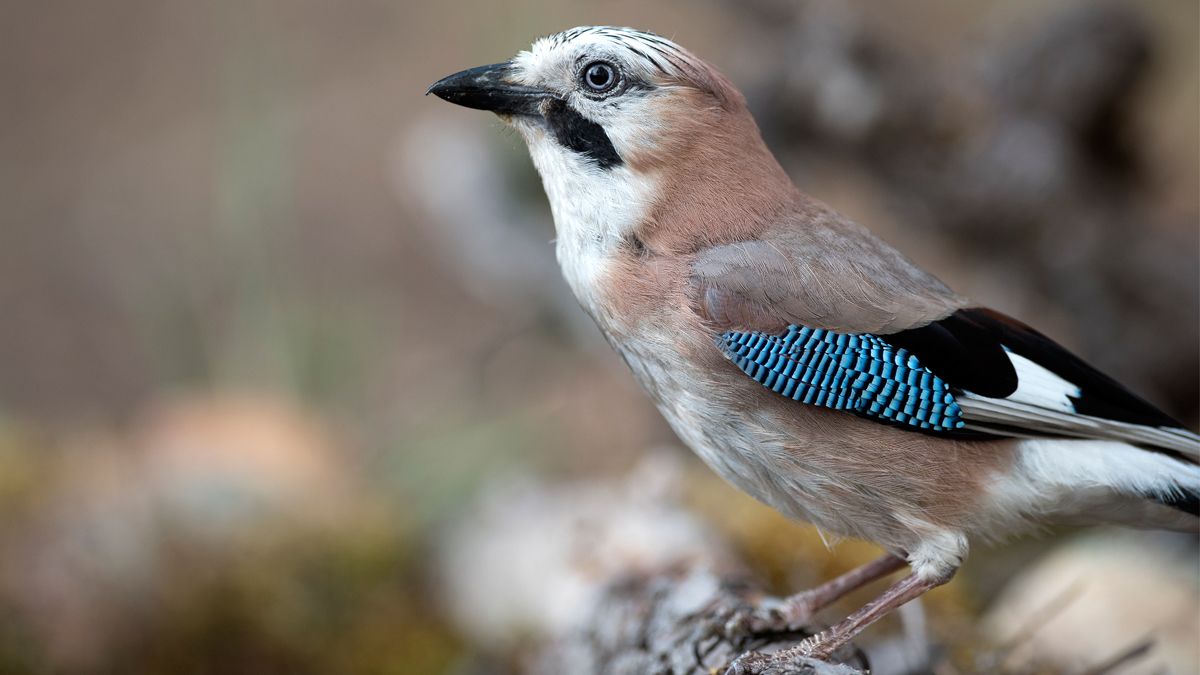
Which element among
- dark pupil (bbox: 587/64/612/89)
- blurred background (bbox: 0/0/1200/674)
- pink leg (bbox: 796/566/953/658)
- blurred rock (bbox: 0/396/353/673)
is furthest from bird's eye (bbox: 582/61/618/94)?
blurred rock (bbox: 0/396/353/673)

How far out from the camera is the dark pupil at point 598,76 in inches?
104

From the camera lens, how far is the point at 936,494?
2428mm

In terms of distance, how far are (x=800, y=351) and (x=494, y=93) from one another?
0.92 meters

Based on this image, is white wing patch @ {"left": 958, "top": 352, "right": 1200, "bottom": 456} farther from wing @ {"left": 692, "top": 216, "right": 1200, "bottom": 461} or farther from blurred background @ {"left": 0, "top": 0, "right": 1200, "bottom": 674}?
blurred background @ {"left": 0, "top": 0, "right": 1200, "bottom": 674}

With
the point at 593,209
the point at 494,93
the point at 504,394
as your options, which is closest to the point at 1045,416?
the point at 593,209

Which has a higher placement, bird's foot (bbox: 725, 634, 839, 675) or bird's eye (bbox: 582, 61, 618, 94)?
bird's eye (bbox: 582, 61, 618, 94)

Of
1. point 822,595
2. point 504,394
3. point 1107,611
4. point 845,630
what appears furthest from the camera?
point 504,394

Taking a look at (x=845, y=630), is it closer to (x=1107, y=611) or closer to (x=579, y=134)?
(x=579, y=134)

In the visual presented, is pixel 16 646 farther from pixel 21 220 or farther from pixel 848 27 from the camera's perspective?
pixel 21 220

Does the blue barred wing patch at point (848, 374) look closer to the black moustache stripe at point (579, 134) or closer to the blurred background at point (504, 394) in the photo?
the black moustache stripe at point (579, 134)

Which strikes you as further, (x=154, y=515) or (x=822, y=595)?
(x=154, y=515)

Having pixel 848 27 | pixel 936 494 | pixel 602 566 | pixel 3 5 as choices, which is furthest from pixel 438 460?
pixel 3 5

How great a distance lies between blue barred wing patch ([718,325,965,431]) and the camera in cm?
236

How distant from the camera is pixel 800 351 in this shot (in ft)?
7.79
